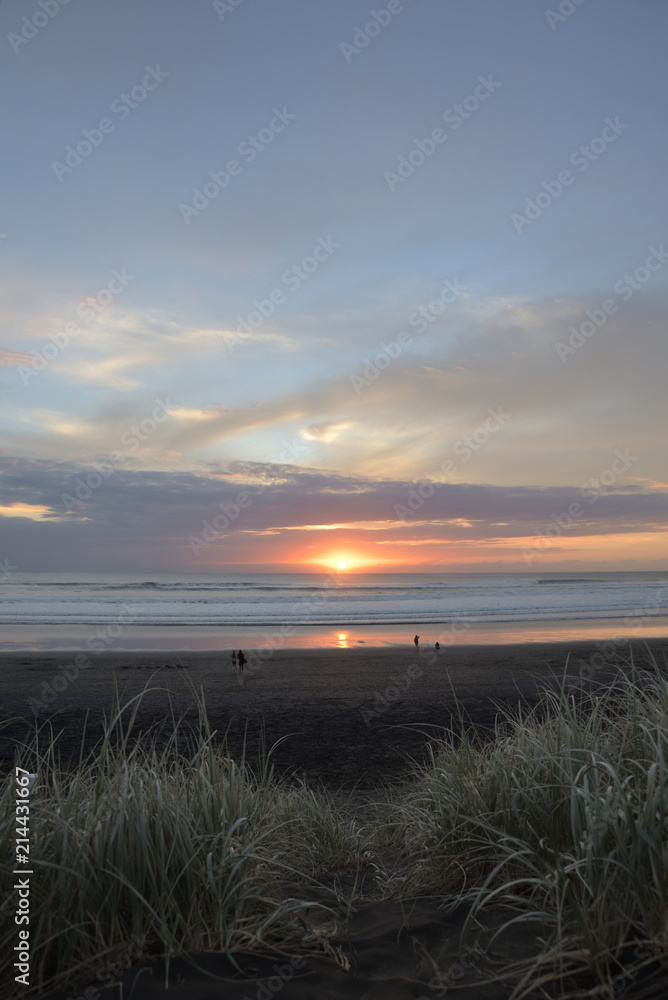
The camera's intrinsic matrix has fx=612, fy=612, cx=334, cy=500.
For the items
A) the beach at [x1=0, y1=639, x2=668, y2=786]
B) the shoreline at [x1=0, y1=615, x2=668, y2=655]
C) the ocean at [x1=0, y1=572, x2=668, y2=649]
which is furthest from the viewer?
the ocean at [x1=0, y1=572, x2=668, y2=649]

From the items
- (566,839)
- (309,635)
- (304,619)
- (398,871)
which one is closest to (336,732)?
(398,871)

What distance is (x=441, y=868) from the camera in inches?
134

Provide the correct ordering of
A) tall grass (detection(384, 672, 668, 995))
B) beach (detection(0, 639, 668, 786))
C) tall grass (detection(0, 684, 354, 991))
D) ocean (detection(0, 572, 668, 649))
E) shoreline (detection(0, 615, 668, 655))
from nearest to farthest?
tall grass (detection(384, 672, 668, 995)), tall grass (detection(0, 684, 354, 991)), beach (detection(0, 639, 668, 786)), shoreline (detection(0, 615, 668, 655)), ocean (detection(0, 572, 668, 649))

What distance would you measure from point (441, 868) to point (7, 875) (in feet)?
7.16

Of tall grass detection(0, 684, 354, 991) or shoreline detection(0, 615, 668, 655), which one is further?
shoreline detection(0, 615, 668, 655)

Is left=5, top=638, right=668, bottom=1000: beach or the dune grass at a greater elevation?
the dune grass

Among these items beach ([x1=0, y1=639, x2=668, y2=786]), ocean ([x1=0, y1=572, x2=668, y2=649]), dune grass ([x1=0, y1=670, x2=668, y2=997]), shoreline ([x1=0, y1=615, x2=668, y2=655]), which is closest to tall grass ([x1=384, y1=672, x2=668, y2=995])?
dune grass ([x1=0, y1=670, x2=668, y2=997])

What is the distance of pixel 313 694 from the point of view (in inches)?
495

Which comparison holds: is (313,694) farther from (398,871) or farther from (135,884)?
(135,884)

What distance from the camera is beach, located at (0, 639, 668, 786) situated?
331 inches

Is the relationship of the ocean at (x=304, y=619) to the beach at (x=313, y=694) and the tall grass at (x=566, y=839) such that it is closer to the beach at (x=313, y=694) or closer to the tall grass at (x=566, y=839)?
the beach at (x=313, y=694)

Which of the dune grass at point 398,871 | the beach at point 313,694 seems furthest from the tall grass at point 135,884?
the beach at point 313,694

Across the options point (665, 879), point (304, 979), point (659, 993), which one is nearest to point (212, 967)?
point (304, 979)

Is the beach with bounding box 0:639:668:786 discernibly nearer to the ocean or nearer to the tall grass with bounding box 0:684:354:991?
the tall grass with bounding box 0:684:354:991
